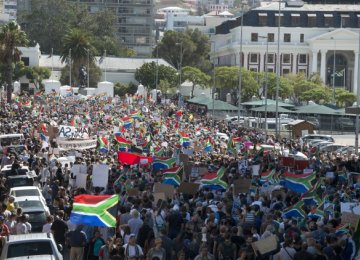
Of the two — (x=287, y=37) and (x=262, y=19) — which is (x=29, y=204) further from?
(x=287, y=37)

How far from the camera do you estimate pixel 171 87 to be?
11381 cm

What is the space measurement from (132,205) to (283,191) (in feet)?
11.8

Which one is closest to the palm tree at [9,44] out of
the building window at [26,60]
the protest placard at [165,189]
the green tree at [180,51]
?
the building window at [26,60]

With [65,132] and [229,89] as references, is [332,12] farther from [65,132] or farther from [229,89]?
[65,132]

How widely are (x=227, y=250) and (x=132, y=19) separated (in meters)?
163

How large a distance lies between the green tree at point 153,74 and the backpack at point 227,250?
314 feet

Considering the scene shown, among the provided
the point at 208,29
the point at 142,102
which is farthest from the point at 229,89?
the point at 208,29

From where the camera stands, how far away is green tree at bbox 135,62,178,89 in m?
116

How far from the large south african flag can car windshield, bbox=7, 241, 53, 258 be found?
187cm

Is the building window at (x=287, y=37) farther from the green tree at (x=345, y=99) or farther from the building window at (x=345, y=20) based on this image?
the green tree at (x=345, y=99)

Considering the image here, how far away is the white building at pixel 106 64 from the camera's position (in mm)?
119250

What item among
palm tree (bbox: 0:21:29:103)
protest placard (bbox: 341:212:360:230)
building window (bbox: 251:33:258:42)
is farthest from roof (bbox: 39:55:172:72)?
protest placard (bbox: 341:212:360:230)

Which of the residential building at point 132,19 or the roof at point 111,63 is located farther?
the residential building at point 132,19

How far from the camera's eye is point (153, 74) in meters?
116
